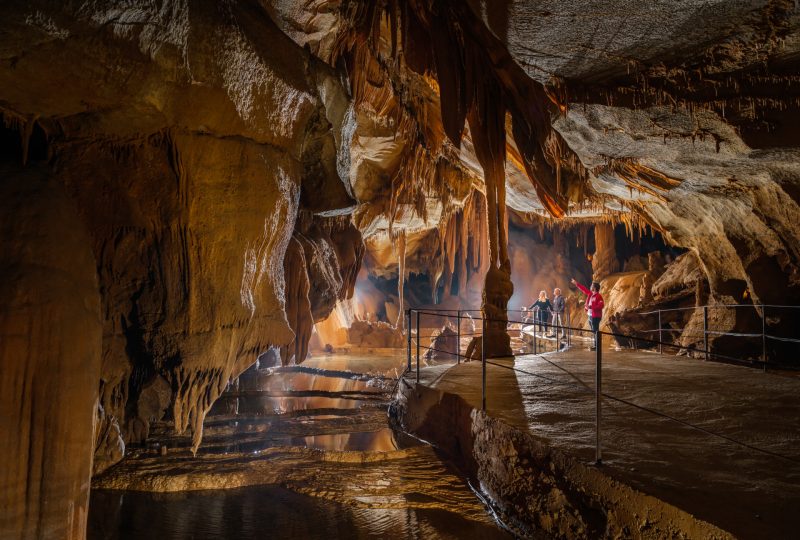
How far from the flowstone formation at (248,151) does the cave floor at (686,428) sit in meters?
2.54

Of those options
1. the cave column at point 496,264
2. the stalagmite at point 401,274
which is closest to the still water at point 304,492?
the cave column at point 496,264

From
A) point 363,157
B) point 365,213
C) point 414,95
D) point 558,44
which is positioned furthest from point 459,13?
point 365,213

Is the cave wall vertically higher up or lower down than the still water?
higher up

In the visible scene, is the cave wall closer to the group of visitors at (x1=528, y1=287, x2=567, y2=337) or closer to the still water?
the still water

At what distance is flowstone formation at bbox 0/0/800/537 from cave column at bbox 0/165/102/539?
1 cm

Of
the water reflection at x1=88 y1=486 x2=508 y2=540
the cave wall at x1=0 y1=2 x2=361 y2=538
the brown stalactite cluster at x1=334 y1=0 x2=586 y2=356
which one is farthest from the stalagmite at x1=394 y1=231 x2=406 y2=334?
the water reflection at x1=88 y1=486 x2=508 y2=540

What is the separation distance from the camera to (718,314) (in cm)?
977

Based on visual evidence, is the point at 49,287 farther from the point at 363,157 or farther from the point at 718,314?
the point at 718,314

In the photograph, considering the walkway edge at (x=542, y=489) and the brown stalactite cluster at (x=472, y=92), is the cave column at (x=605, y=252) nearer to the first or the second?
the brown stalactite cluster at (x=472, y=92)

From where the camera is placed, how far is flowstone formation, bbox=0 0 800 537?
3.25 meters

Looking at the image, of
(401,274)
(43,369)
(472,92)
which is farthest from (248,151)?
(401,274)

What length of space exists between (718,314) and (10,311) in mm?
11057

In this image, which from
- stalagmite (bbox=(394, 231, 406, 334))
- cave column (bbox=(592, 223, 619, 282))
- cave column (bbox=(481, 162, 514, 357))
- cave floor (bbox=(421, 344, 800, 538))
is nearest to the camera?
cave floor (bbox=(421, 344, 800, 538))

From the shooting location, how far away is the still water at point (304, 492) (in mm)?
4078
